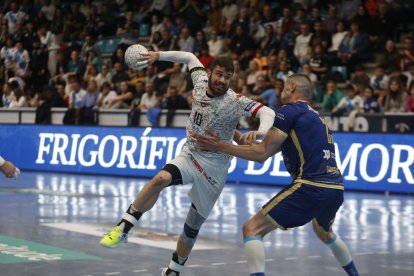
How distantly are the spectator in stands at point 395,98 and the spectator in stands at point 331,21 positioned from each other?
14.7 ft

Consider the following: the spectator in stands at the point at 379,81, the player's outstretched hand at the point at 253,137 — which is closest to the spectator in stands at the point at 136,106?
the spectator in stands at the point at 379,81

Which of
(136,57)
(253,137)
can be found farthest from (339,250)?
(136,57)

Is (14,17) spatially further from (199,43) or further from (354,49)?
(354,49)

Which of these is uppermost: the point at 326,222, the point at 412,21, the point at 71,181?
the point at 412,21

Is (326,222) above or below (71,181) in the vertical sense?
above

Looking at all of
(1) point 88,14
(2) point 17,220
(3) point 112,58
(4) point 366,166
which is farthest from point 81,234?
(1) point 88,14

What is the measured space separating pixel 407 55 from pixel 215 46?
6.67 meters

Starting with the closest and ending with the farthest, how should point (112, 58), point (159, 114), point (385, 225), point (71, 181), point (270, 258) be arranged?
point (270, 258), point (385, 225), point (71, 181), point (159, 114), point (112, 58)

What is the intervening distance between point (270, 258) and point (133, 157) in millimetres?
12737

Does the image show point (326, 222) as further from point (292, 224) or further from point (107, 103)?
point (107, 103)

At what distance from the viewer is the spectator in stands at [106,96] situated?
26.2 m

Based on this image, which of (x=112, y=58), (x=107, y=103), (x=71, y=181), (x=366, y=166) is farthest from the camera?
(x=112, y=58)

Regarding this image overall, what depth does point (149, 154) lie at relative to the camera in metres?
23.0

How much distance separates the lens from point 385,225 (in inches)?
560
